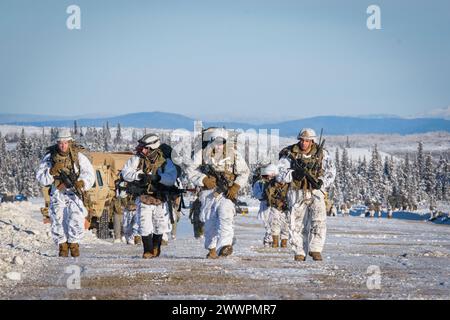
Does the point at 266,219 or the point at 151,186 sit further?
the point at 266,219

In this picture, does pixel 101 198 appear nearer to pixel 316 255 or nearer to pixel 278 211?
pixel 278 211

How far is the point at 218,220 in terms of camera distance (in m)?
18.5

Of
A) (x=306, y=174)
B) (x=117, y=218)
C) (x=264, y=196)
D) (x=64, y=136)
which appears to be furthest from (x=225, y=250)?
(x=117, y=218)

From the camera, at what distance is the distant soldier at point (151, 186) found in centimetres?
1820

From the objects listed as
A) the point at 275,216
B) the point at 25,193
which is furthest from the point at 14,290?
the point at 25,193

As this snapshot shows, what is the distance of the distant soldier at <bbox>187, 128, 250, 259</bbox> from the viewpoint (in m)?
18.4

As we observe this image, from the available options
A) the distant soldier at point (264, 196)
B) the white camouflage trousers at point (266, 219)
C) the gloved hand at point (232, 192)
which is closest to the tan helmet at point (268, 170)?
the distant soldier at point (264, 196)

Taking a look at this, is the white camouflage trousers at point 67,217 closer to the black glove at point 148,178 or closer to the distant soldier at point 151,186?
the distant soldier at point 151,186

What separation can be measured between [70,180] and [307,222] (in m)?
4.47

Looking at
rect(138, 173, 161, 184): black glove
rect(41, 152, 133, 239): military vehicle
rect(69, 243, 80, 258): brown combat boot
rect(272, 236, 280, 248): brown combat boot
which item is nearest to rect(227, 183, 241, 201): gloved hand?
rect(138, 173, 161, 184): black glove

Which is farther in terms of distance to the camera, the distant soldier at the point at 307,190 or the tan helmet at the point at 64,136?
the tan helmet at the point at 64,136

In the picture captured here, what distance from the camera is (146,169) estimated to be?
732 inches

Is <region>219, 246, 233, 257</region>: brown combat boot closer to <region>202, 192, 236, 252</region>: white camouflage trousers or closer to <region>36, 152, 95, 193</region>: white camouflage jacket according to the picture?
<region>202, 192, 236, 252</region>: white camouflage trousers
